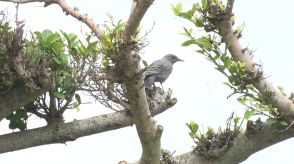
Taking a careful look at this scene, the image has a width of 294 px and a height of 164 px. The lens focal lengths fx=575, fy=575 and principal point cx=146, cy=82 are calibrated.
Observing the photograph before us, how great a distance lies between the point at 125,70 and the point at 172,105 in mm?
827

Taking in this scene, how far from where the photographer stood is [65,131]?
2.69 meters

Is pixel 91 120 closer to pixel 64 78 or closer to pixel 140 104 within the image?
pixel 64 78

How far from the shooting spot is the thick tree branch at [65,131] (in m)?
2.67

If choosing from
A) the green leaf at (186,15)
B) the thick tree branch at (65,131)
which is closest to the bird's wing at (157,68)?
the thick tree branch at (65,131)

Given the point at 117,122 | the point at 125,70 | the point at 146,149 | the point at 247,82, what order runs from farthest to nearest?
1. the point at 117,122
2. the point at 247,82
3. the point at 146,149
4. the point at 125,70

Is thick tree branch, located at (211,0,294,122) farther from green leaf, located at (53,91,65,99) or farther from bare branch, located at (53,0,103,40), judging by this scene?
green leaf, located at (53,91,65,99)

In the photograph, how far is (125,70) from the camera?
201cm

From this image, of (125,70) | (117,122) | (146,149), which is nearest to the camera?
(125,70)

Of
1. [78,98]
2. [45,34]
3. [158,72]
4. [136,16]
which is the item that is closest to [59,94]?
[78,98]

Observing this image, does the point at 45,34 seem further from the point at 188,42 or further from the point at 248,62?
the point at 248,62

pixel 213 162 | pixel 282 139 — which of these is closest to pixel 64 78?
pixel 213 162

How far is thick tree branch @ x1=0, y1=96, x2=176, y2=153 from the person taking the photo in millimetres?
2670

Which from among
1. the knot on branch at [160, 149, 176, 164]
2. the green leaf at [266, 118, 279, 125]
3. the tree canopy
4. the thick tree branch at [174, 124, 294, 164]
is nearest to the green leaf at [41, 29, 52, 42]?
the tree canopy

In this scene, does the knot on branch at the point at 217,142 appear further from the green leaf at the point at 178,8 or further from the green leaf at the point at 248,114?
the green leaf at the point at 178,8
